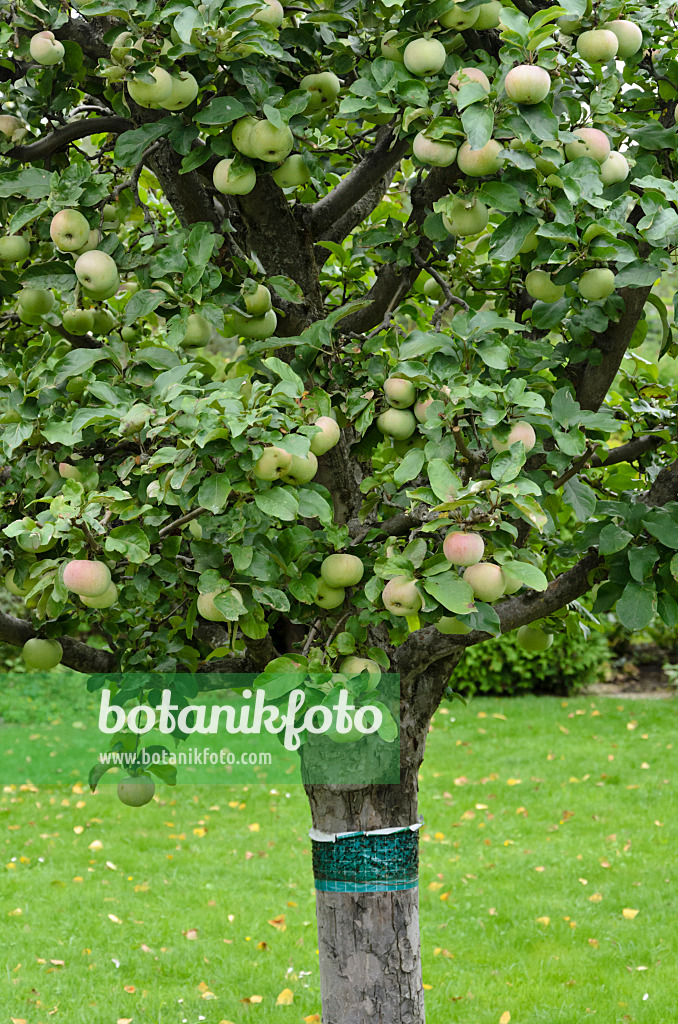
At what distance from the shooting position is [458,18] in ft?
5.34

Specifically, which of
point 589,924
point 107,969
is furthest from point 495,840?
point 107,969

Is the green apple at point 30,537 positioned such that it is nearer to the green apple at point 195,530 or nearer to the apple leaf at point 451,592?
the green apple at point 195,530

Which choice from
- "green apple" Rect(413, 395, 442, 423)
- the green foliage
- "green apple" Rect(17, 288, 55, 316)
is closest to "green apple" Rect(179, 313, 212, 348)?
"green apple" Rect(17, 288, 55, 316)

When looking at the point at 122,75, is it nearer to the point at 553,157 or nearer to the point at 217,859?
the point at 553,157

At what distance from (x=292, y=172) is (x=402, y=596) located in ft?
2.72

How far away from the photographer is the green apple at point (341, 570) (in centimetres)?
185

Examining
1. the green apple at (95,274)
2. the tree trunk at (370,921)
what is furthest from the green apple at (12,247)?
the tree trunk at (370,921)

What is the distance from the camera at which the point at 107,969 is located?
3.81 metres

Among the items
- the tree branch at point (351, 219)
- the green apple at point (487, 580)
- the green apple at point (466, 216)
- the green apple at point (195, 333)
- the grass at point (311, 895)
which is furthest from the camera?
the grass at point (311, 895)

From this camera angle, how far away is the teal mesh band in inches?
87.6

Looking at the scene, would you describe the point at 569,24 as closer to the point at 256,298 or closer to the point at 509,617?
the point at 256,298

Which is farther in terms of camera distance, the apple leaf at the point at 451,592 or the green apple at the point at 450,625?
the green apple at the point at 450,625

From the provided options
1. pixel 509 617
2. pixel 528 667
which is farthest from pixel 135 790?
pixel 528 667

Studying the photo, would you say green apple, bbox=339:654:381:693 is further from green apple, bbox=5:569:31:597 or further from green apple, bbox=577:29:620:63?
green apple, bbox=577:29:620:63
